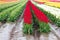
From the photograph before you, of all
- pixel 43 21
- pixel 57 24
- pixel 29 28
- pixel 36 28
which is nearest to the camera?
pixel 29 28

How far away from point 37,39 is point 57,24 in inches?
109

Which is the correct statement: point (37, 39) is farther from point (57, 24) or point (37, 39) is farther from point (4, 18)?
point (4, 18)

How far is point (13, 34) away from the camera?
8.27 meters

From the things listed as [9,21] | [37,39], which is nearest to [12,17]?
[9,21]

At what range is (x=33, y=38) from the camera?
7.54m

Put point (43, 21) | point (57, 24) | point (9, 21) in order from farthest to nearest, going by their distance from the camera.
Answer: point (9, 21), point (57, 24), point (43, 21)

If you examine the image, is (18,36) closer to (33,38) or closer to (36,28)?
(33,38)

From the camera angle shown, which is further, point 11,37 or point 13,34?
point 13,34

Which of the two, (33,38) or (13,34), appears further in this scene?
(13,34)

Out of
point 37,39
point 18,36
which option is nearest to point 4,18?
point 18,36

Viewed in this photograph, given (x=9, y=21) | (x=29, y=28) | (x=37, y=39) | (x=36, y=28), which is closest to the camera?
(x=37, y=39)

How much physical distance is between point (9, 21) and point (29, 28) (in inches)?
152

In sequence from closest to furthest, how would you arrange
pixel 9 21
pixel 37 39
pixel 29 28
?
pixel 37 39, pixel 29 28, pixel 9 21

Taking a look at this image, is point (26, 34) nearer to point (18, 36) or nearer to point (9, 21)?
point (18, 36)
